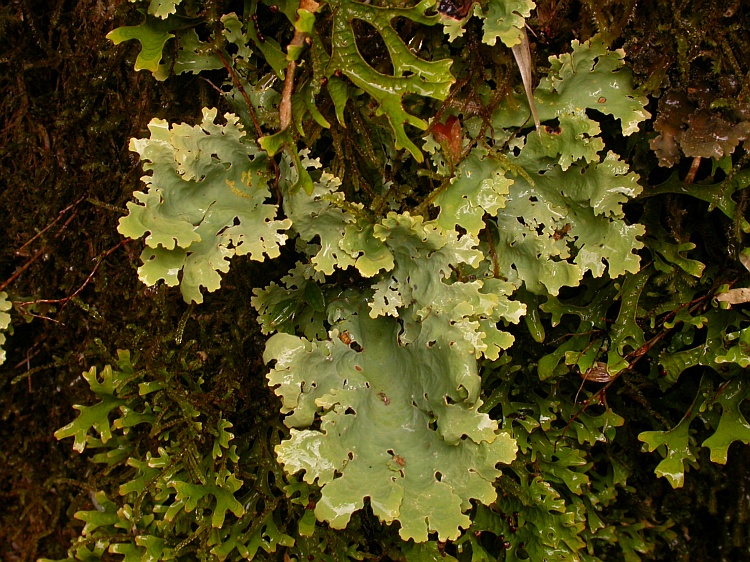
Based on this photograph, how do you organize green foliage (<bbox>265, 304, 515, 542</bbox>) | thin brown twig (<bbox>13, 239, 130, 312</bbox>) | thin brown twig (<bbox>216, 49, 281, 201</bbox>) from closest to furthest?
green foliage (<bbox>265, 304, 515, 542</bbox>) < thin brown twig (<bbox>216, 49, 281, 201</bbox>) < thin brown twig (<bbox>13, 239, 130, 312</bbox>)

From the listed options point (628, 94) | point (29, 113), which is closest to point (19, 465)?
point (29, 113)

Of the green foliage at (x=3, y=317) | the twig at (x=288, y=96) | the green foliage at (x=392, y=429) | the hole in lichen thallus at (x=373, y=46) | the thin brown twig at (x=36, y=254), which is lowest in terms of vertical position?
the green foliage at (x=3, y=317)

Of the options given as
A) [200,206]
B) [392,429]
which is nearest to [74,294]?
[200,206]

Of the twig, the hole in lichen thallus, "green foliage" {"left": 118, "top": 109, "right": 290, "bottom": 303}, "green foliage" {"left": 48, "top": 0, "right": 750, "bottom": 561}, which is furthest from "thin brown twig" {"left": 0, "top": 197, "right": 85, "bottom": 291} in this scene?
the hole in lichen thallus

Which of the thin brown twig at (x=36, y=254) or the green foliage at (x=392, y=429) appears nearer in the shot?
the green foliage at (x=392, y=429)

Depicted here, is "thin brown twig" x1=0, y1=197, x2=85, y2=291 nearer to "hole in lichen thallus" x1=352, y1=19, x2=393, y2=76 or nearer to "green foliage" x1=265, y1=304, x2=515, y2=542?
"green foliage" x1=265, y1=304, x2=515, y2=542

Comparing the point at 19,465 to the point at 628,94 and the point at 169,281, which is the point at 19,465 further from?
the point at 628,94

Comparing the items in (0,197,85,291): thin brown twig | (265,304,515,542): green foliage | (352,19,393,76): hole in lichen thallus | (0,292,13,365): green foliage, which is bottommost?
(0,292,13,365): green foliage

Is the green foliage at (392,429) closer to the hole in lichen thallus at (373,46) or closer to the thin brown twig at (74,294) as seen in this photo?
the hole in lichen thallus at (373,46)

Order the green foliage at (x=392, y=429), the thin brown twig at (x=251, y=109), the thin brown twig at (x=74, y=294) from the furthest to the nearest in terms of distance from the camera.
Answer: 1. the thin brown twig at (x=74, y=294)
2. the thin brown twig at (x=251, y=109)
3. the green foliage at (x=392, y=429)

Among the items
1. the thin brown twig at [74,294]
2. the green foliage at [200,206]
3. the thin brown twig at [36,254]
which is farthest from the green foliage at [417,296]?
the thin brown twig at [36,254]

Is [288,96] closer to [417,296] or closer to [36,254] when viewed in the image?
[417,296]
